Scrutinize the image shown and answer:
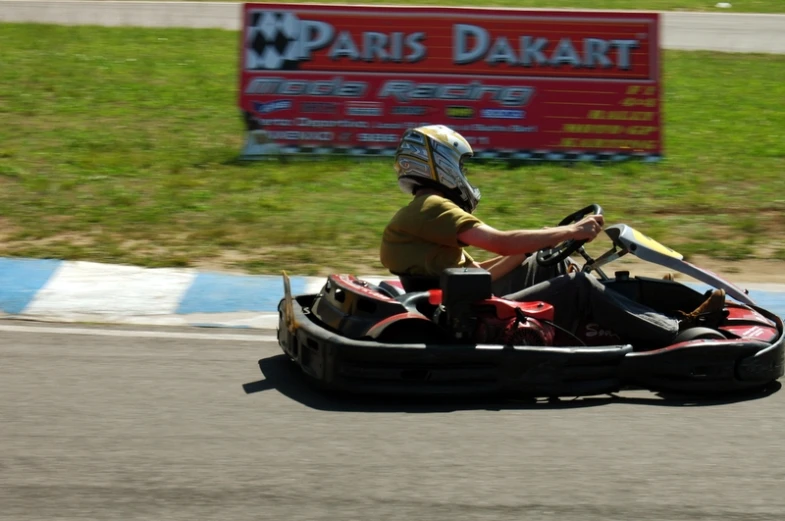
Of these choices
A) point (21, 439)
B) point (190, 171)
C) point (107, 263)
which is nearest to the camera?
point (21, 439)

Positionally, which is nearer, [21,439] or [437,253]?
[21,439]

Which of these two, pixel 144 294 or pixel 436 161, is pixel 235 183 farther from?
pixel 436 161

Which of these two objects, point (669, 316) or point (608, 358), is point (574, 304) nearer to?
point (608, 358)

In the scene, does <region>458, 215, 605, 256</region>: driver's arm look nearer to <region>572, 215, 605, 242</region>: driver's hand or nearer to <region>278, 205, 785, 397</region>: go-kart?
<region>572, 215, 605, 242</region>: driver's hand

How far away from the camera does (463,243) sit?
5121 mm

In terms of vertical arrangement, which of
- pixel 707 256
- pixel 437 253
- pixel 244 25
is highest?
pixel 244 25

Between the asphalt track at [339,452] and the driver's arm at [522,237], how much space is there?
0.70 meters

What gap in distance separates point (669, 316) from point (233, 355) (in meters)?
2.17

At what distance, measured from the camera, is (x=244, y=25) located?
1047cm

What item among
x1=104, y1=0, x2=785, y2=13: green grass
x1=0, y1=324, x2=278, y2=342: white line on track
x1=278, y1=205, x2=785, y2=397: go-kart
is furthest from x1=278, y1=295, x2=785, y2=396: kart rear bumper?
x1=104, y1=0, x2=785, y2=13: green grass

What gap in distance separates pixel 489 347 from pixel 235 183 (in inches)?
207

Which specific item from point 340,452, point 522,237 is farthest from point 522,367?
point 340,452

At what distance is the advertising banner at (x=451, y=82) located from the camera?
34.5 ft

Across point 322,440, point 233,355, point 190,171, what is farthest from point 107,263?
point 322,440
